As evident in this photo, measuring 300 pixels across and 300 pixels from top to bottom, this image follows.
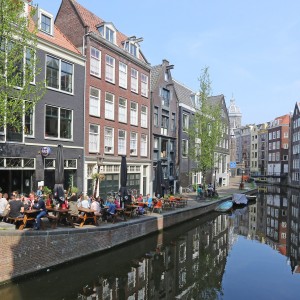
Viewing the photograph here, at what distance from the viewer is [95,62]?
2673 centimetres

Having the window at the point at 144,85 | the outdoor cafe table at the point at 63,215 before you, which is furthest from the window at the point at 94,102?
the outdoor cafe table at the point at 63,215

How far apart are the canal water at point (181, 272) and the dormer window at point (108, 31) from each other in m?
18.0

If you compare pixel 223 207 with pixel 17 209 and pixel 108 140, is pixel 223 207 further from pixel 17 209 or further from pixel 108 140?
pixel 17 209

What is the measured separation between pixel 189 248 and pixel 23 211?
32.0 feet

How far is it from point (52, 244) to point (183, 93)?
1442 inches

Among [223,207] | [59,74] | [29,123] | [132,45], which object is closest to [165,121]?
[132,45]

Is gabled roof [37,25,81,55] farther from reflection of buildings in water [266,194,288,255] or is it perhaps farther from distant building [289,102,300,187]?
distant building [289,102,300,187]

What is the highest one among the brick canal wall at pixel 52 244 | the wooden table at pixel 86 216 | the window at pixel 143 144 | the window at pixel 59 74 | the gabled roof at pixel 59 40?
the gabled roof at pixel 59 40

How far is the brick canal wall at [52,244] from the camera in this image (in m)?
11.4

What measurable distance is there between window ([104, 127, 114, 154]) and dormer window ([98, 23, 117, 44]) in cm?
833

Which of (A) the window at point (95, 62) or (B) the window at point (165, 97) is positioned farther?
(B) the window at point (165, 97)

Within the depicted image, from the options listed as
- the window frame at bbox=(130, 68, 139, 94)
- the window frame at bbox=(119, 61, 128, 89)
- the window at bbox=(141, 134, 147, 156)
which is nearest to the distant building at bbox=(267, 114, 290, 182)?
the window at bbox=(141, 134, 147, 156)

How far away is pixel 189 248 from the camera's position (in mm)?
18453

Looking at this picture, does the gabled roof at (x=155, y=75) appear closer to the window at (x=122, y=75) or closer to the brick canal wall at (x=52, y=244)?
the window at (x=122, y=75)
